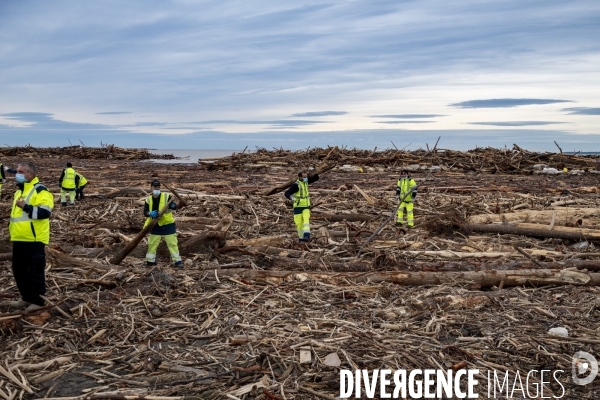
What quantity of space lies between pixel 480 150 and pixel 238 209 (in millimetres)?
27565

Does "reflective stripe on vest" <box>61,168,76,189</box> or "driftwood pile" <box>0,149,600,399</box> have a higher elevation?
"reflective stripe on vest" <box>61,168,76,189</box>

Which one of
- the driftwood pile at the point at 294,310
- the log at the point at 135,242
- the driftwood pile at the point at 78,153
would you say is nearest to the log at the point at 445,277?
the driftwood pile at the point at 294,310

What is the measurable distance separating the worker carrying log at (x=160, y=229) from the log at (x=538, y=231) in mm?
7217

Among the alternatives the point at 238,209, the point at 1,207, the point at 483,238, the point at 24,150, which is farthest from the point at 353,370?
the point at 24,150

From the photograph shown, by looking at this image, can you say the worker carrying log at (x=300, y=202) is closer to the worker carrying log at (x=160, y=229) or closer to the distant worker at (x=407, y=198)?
the distant worker at (x=407, y=198)

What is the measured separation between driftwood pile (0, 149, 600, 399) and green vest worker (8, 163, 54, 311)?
351 millimetres

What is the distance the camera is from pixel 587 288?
8844 millimetres

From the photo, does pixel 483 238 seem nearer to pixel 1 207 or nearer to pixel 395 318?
pixel 395 318

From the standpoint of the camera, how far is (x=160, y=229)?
10.2 m

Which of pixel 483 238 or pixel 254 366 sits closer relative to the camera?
pixel 254 366

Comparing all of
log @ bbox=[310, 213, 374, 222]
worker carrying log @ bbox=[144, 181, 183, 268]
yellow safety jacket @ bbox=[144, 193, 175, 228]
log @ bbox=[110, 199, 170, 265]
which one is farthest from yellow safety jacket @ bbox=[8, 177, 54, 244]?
log @ bbox=[310, 213, 374, 222]

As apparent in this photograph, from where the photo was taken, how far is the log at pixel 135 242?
31.2 feet

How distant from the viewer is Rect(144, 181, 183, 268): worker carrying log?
1017 cm

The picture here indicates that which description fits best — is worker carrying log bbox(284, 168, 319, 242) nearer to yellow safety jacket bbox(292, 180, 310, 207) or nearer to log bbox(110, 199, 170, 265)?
yellow safety jacket bbox(292, 180, 310, 207)
